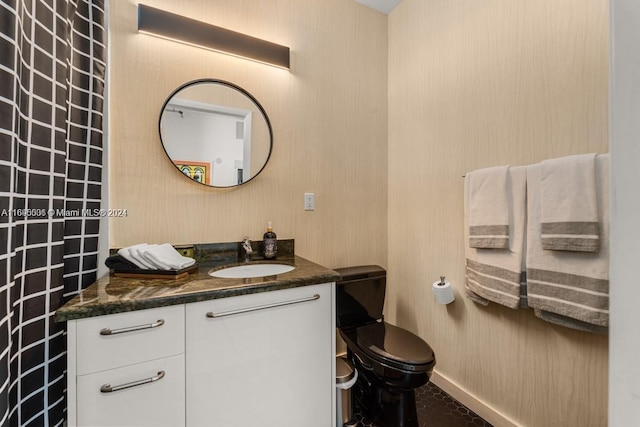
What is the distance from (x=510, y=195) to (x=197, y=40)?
1.76 meters

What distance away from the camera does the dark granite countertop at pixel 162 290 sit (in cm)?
83

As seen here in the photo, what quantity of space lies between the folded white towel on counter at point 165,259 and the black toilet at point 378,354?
0.83 metres

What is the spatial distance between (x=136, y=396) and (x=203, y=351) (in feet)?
0.73

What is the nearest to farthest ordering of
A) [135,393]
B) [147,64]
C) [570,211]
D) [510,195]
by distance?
[135,393] < [570,211] < [510,195] < [147,64]

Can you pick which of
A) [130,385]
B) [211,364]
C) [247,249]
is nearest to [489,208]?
[247,249]

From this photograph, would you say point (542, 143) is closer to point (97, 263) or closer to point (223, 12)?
point (223, 12)

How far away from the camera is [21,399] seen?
91 cm

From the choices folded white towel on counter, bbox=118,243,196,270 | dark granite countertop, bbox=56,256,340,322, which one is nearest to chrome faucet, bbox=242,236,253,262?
dark granite countertop, bbox=56,256,340,322

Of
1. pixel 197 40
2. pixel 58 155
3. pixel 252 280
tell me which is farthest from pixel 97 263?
pixel 197 40

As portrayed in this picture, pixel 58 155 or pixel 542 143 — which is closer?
pixel 58 155

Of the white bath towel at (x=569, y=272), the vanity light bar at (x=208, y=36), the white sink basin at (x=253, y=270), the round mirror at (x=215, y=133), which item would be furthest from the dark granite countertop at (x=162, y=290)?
the vanity light bar at (x=208, y=36)

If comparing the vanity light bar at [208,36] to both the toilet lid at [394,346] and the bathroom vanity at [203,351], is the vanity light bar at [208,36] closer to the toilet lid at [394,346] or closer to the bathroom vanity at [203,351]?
the bathroom vanity at [203,351]

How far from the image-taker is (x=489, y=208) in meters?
1.30

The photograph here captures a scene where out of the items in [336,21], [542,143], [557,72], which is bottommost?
[542,143]
